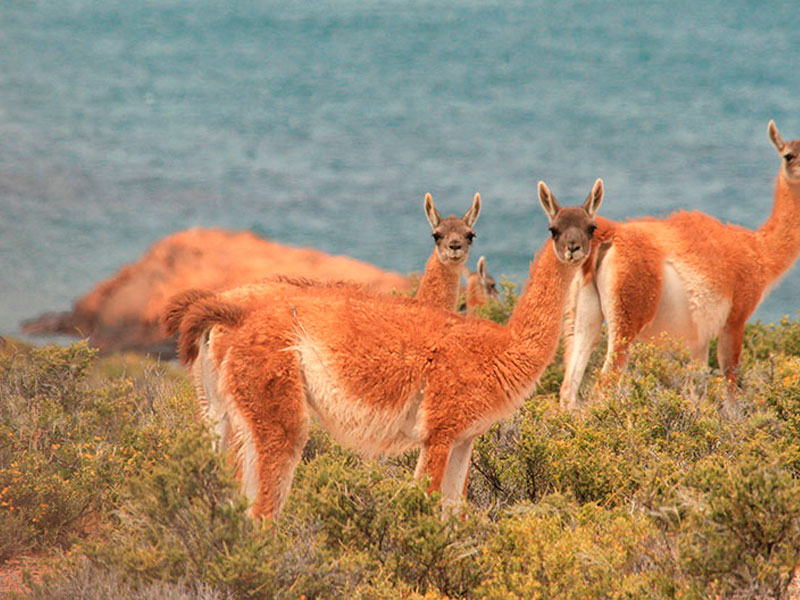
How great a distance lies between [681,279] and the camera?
404 inches

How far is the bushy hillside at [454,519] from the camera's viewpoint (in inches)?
185

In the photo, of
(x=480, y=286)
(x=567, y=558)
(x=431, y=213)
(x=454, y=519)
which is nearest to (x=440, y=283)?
(x=431, y=213)

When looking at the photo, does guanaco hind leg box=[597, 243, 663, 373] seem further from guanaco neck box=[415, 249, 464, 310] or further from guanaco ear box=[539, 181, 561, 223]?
guanaco ear box=[539, 181, 561, 223]

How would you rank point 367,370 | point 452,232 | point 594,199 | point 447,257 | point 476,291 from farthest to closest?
point 476,291 < point 452,232 < point 447,257 < point 594,199 < point 367,370

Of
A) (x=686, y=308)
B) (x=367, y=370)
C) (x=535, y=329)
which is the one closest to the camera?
(x=367, y=370)

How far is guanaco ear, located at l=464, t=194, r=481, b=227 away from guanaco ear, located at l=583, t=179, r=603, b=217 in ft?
8.80

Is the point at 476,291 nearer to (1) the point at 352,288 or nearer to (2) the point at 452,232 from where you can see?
(2) the point at 452,232

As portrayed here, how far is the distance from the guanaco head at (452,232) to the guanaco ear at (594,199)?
2215 mm

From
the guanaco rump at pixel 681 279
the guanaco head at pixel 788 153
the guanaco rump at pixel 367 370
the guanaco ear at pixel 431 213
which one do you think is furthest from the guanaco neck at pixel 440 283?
the guanaco head at pixel 788 153

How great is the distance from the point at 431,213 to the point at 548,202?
272 cm

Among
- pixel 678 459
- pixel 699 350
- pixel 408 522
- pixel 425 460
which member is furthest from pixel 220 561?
pixel 699 350

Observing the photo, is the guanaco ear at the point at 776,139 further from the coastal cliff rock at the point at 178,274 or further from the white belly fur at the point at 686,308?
the coastal cliff rock at the point at 178,274

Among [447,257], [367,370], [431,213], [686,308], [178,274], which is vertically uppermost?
[431,213]

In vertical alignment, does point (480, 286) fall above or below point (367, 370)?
below
